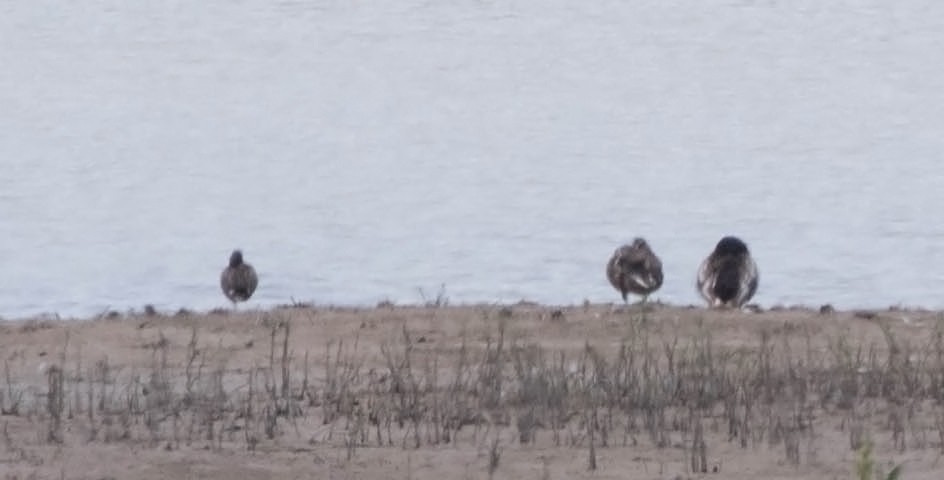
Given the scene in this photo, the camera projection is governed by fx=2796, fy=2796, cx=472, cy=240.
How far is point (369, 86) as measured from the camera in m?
46.4

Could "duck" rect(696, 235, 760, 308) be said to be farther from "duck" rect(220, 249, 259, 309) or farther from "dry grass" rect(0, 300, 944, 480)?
"duck" rect(220, 249, 259, 309)

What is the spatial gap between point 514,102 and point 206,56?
39.4ft

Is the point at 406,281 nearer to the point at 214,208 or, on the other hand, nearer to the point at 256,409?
the point at 214,208

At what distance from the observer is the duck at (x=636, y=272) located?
18750 mm

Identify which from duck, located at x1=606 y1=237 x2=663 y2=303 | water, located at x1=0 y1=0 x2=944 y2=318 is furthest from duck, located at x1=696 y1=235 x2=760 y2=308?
water, located at x1=0 y1=0 x2=944 y2=318

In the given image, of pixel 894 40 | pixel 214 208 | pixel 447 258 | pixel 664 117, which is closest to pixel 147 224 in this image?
pixel 214 208

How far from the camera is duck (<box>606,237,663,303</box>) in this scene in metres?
18.8

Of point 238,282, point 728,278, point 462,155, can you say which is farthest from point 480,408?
point 462,155

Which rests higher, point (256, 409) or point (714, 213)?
point (714, 213)

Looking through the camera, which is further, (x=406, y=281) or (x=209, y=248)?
(x=209, y=248)

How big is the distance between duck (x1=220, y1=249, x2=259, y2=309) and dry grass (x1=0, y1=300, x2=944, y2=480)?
435 centimetres

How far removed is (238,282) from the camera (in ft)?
63.2

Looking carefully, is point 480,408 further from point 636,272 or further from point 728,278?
point 636,272

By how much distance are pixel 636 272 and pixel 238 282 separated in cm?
275
